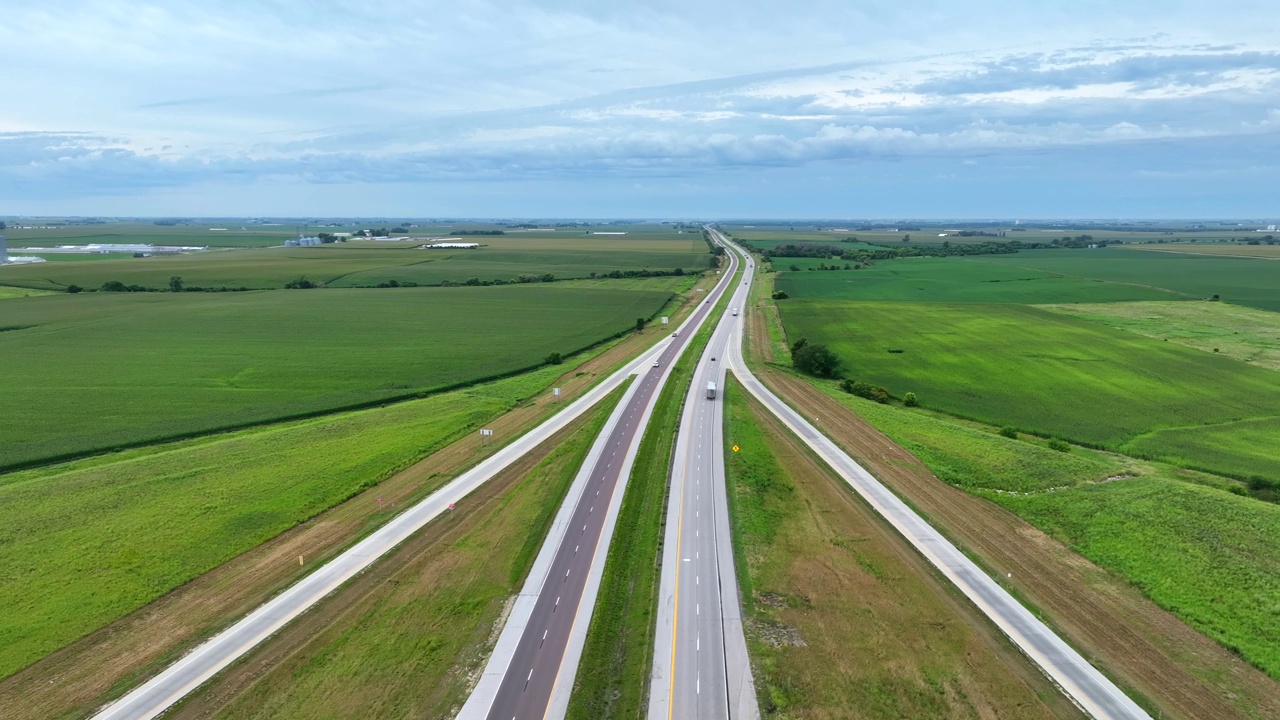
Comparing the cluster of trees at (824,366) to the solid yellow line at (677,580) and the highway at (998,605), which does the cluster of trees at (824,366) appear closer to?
the highway at (998,605)

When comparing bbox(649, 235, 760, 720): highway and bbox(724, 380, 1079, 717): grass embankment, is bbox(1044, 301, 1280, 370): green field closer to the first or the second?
bbox(724, 380, 1079, 717): grass embankment

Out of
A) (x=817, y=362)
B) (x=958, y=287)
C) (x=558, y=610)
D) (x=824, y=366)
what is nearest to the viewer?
(x=558, y=610)

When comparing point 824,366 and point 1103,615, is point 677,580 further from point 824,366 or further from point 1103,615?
point 824,366

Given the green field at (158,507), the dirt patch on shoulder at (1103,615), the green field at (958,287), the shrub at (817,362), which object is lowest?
the dirt patch on shoulder at (1103,615)

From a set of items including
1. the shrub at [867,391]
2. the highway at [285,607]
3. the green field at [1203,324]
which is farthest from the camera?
the green field at [1203,324]

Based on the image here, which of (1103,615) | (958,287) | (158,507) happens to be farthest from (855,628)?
(958,287)

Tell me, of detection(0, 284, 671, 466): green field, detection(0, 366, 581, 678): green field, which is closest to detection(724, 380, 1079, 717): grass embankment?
detection(0, 366, 581, 678): green field

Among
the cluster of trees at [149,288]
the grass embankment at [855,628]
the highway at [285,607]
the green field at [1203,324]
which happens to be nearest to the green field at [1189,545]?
the grass embankment at [855,628]

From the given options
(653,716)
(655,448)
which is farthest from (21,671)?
(655,448)
